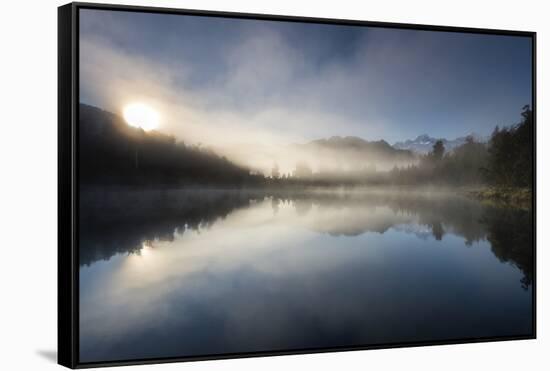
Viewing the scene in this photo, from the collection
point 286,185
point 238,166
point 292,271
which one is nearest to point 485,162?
point 286,185

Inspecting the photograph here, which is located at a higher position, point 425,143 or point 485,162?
point 425,143

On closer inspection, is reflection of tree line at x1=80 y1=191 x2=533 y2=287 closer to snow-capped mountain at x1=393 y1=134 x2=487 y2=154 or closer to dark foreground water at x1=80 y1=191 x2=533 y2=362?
dark foreground water at x1=80 y1=191 x2=533 y2=362

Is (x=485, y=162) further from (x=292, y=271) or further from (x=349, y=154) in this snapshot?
(x=292, y=271)

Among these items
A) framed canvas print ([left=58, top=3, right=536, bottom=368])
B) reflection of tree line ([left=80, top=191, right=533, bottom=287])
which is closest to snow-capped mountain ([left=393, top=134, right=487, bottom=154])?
framed canvas print ([left=58, top=3, right=536, bottom=368])

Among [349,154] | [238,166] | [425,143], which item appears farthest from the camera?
[425,143]

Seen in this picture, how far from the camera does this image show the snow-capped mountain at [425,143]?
725 centimetres

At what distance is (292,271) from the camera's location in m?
6.83

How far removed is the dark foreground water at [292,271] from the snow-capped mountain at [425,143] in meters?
0.40

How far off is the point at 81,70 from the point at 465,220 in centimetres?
350

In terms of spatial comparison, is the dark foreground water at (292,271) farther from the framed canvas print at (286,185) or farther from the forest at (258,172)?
the forest at (258,172)

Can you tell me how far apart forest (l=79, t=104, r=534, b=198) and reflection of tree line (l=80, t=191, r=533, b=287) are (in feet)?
0.37

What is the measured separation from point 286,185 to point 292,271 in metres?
0.70

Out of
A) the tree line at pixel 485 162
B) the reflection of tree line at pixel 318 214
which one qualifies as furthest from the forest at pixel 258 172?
the reflection of tree line at pixel 318 214

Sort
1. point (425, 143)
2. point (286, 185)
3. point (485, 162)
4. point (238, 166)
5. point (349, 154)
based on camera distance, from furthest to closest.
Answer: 1. point (485, 162)
2. point (425, 143)
3. point (349, 154)
4. point (286, 185)
5. point (238, 166)
